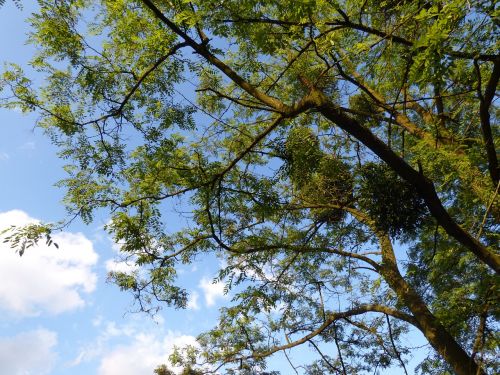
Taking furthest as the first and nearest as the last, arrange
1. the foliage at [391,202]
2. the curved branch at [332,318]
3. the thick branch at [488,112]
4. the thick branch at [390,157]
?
the curved branch at [332,318] → the foliage at [391,202] → the thick branch at [390,157] → the thick branch at [488,112]

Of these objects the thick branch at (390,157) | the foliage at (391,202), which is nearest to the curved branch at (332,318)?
the foliage at (391,202)

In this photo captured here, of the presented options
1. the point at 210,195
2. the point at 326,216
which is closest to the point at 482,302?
the point at 326,216

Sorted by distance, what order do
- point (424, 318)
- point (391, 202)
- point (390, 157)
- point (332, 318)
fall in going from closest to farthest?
point (390, 157)
point (391, 202)
point (424, 318)
point (332, 318)

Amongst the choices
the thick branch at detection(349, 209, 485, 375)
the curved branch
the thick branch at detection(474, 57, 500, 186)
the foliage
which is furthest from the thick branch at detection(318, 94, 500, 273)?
the curved branch

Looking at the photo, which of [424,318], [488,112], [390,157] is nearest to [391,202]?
[390,157]

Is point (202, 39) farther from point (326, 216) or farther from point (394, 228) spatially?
point (326, 216)

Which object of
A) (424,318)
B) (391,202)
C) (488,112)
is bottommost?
(424,318)

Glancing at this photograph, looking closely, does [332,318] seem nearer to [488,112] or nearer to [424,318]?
[424,318]

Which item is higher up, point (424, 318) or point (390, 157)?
point (390, 157)

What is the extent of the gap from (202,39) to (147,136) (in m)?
1.83

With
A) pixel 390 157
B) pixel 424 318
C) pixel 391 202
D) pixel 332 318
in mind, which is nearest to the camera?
pixel 390 157

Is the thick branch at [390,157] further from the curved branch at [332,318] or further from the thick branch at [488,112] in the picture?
the curved branch at [332,318]

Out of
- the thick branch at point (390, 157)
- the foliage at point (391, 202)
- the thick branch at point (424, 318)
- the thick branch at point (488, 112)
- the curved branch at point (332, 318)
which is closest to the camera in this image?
the thick branch at point (488, 112)

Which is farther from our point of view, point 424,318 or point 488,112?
point 424,318
